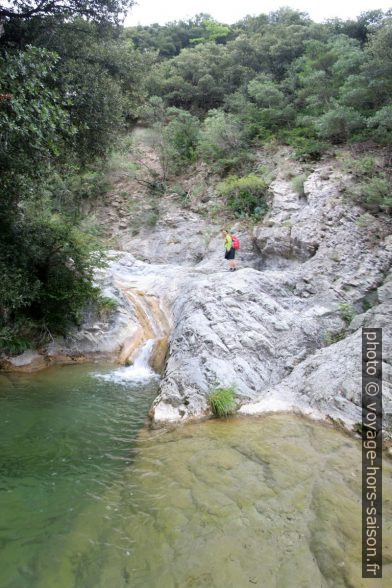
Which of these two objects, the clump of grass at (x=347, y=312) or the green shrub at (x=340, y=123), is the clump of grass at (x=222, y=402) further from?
the green shrub at (x=340, y=123)

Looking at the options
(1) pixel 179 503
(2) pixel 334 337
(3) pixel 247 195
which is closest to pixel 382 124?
(3) pixel 247 195

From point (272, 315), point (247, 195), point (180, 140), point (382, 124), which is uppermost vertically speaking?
point (180, 140)

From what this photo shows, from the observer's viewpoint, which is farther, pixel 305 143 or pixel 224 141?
pixel 224 141

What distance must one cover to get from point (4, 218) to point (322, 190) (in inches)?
472

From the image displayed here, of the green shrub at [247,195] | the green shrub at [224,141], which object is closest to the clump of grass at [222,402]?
the green shrub at [247,195]

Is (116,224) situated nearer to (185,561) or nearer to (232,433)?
(232,433)

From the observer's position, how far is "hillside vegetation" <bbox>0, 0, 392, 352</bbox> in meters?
9.44

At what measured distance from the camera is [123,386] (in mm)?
10203

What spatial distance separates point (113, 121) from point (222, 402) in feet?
28.5

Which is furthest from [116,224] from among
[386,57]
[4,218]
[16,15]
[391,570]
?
[391,570]

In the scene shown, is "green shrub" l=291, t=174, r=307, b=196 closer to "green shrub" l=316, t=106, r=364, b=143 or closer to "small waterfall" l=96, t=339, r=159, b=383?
"green shrub" l=316, t=106, r=364, b=143

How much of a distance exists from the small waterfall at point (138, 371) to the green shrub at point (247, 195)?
9.05m

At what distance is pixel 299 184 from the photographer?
16609mm

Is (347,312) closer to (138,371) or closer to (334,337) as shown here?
(334,337)
